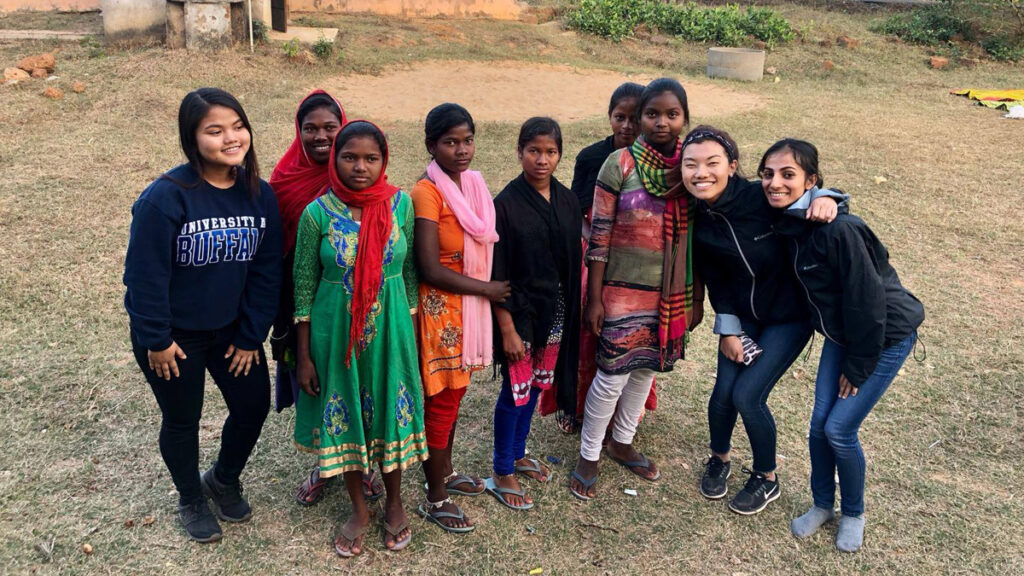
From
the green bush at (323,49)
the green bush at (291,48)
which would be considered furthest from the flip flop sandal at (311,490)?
the green bush at (323,49)

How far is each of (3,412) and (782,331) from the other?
3465 mm

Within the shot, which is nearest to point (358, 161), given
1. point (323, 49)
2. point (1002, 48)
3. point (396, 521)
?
point (396, 521)

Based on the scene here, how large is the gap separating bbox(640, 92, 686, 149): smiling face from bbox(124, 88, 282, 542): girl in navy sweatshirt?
4.61 ft

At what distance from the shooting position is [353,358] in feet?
8.52

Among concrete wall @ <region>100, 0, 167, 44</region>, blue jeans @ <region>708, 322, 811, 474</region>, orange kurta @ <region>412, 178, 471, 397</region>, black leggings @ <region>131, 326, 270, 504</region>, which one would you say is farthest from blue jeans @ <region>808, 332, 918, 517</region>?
concrete wall @ <region>100, 0, 167, 44</region>

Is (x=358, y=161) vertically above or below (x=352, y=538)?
above

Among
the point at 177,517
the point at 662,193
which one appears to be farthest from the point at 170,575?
the point at 662,193

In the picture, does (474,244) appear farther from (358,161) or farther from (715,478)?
(715,478)

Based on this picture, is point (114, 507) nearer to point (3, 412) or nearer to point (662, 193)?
point (3, 412)

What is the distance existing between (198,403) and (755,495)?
220cm

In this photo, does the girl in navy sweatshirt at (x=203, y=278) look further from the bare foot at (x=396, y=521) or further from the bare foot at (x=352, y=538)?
the bare foot at (x=396, y=521)

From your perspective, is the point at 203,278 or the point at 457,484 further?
the point at 457,484

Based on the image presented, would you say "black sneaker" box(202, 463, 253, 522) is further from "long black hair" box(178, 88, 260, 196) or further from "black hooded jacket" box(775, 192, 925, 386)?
"black hooded jacket" box(775, 192, 925, 386)

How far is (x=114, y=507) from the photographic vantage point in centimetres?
299
